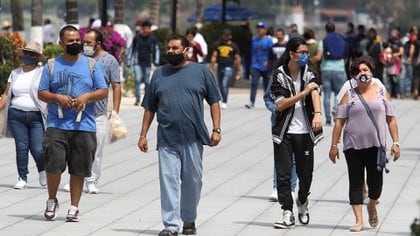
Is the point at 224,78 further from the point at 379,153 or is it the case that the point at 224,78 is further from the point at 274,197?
the point at 379,153

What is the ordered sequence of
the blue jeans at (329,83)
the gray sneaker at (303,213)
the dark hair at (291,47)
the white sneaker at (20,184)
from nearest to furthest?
the dark hair at (291,47) < the gray sneaker at (303,213) < the white sneaker at (20,184) < the blue jeans at (329,83)

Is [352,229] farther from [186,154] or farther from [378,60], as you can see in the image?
[378,60]

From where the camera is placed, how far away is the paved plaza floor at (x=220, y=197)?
39.9 ft

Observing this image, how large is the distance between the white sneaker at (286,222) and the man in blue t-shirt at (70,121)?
1643 mm

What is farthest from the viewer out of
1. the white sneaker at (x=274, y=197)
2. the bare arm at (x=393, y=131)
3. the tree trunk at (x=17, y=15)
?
the tree trunk at (x=17, y=15)

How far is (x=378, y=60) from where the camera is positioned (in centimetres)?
3272

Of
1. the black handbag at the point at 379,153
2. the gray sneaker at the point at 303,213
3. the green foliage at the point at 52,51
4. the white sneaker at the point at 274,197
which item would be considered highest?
the black handbag at the point at 379,153

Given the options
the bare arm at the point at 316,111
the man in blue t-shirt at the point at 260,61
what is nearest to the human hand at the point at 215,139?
the bare arm at the point at 316,111

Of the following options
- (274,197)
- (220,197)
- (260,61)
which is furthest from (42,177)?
(260,61)

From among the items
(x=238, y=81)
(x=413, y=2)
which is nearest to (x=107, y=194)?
(x=238, y=81)

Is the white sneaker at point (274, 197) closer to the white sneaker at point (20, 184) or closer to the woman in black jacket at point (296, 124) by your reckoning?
the woman in black jacket at point (296, 124)

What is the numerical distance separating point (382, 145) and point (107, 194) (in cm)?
352

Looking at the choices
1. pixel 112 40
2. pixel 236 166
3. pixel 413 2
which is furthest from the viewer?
pixel 413 2

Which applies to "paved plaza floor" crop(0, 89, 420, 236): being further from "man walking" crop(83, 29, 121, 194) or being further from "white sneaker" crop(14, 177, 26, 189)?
"man walking" crop(83, 29, 121, 194)
